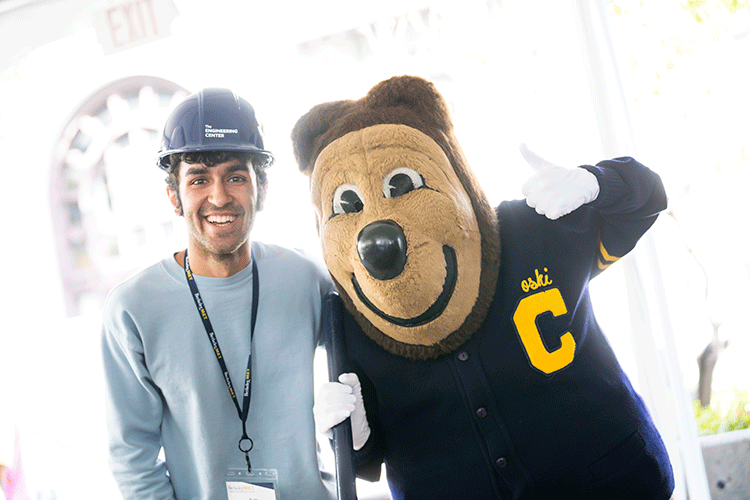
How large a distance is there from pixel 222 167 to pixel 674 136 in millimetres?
1852

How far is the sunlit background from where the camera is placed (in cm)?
192

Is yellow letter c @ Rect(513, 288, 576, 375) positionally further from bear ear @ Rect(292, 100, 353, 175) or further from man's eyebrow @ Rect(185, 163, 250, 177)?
man's eyebrow @ Rect(185, 163, 250, 177)

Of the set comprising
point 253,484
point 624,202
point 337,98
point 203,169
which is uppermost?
point 337,98

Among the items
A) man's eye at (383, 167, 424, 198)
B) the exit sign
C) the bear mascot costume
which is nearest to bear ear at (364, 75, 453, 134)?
the bear mascot costume

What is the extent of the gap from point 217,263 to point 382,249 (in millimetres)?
691

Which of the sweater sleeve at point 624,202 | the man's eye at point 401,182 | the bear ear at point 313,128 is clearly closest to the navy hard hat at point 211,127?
the bear ear at point 313,128

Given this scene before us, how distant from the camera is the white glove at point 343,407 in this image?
3.63 feet

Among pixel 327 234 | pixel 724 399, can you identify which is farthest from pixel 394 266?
pixel 724 399

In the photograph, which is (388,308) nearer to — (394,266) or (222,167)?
(394,266)

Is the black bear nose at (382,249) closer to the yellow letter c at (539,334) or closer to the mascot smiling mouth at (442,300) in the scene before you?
the mascot smiling mouth at (442,300)

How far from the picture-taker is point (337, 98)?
1929mm

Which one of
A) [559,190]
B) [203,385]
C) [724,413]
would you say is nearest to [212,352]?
[203,385]

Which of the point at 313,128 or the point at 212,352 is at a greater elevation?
the point at 313,128

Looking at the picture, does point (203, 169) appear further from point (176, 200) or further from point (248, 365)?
point (248, 365)
